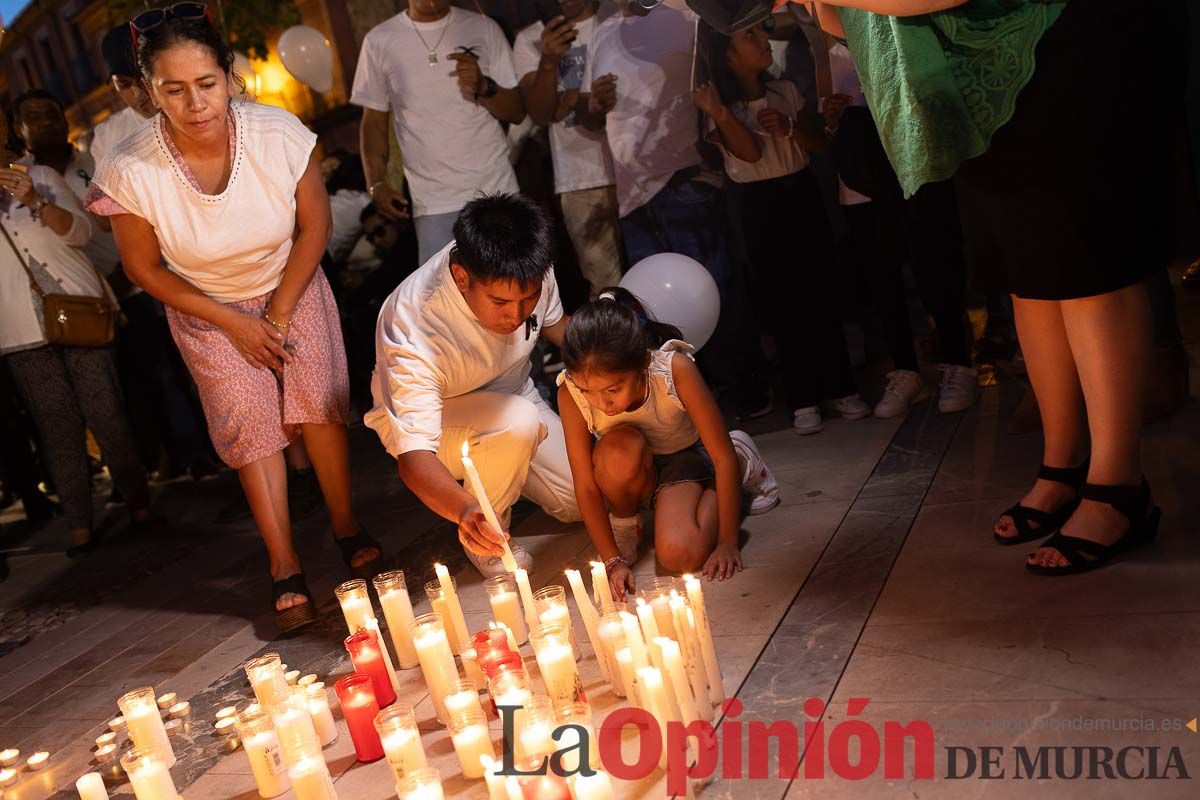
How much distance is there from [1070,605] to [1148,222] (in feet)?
2.92

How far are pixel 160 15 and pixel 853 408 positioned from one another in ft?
9.36

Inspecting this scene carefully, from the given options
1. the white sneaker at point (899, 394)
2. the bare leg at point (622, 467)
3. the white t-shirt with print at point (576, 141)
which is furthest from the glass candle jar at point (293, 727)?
the white t-shirt with print at point (576, 141)

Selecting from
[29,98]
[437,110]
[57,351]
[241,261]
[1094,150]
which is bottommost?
[1094,150]

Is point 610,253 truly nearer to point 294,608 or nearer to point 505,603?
point 294,608

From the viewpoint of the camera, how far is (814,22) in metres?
4.20

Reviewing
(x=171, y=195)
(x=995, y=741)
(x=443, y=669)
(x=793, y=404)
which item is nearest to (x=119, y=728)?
(x=443, y=669)

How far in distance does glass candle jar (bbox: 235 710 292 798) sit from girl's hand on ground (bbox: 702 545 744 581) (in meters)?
1.24

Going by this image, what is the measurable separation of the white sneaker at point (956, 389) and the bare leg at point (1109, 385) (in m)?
1.40

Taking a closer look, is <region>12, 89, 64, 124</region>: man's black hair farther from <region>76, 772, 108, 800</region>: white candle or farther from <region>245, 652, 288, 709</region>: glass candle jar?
<region>76, 772, 108, 800</region>: white candle

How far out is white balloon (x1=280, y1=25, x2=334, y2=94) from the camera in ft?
26.6

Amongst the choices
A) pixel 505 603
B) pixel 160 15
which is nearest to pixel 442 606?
pixel 505 603

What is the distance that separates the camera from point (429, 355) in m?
3.45

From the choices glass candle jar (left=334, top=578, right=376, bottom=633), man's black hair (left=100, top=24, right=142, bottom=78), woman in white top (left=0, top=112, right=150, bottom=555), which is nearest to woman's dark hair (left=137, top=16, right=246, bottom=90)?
man's black hair (left=100, top=24, right=142, bottom=78)

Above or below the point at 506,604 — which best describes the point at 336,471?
above
